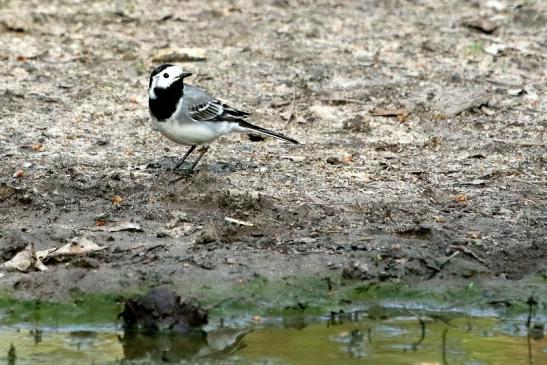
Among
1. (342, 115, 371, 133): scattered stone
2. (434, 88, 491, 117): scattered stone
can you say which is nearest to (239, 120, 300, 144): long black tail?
(342, 115, 371, 133): scattered stone

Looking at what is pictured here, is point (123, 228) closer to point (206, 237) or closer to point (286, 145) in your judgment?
point (206, 237)

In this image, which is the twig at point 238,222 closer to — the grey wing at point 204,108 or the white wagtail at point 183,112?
the white wagtail at point 183,112

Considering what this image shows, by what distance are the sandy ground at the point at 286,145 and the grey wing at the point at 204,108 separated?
0.46m

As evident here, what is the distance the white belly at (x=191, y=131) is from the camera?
10.4 meters

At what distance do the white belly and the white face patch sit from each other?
28 cm

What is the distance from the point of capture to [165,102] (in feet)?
34.2

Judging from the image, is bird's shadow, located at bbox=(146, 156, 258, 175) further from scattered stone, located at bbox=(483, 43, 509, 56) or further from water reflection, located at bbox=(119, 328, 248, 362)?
scattered stone, located at bbox=(483, 43, 509, 56)

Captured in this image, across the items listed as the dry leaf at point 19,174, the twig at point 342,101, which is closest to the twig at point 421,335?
the dry leaf at point 19,174

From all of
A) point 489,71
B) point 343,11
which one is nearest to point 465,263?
point 489,71

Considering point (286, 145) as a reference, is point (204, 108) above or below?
above

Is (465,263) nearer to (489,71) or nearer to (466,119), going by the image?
(466,119)

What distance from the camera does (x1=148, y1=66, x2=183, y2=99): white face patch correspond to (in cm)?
1046

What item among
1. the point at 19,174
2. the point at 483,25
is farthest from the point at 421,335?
the point at 483,25

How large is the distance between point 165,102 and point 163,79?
22cm
